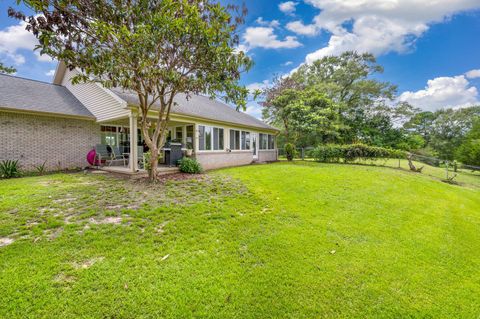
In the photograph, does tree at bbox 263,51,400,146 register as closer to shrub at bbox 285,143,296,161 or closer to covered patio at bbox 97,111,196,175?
shrub at bbox 285,143,296,161

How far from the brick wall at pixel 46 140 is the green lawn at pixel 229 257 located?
3.94 m

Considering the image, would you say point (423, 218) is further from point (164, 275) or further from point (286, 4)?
point (286, 4)

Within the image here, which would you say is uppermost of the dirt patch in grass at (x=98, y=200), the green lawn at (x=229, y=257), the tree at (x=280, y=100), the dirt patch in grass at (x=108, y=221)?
the tree at (x=280, y=100)

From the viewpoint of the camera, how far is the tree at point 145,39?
209 inches

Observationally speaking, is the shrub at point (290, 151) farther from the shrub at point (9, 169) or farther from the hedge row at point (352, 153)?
the shrub at point (9, 169)

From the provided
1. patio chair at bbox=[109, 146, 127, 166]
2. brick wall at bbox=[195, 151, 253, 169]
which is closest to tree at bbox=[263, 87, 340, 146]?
brick wall at bbox=[195, 151, 253, 169]

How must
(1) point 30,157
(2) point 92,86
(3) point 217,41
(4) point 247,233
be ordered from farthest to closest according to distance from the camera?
(2) point 92,86 < (1) point 30,157 < (3) point 217,41 < (4) point 247,233

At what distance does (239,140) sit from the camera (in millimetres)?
14359

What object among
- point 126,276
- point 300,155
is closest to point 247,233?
point 126,276

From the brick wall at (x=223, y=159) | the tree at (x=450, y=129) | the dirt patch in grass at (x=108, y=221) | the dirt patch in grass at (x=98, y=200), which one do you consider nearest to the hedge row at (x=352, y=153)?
the brick wall at (x=223, y=159)

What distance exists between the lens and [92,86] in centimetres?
1051

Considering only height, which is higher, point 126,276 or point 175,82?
point 175,82

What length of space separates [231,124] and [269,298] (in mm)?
11465

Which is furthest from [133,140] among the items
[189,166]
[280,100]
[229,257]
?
[280,100]
